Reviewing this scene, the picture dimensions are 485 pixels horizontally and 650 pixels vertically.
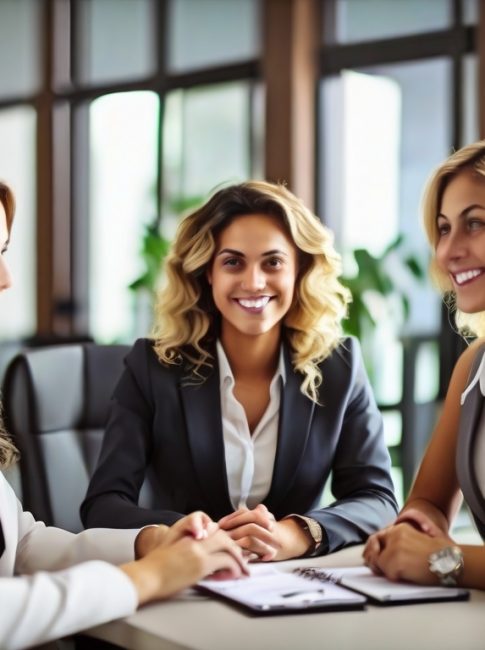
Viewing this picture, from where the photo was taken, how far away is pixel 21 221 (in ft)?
23.7

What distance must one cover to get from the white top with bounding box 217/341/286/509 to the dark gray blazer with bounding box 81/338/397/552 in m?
0.02

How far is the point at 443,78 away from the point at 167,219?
6.41ft

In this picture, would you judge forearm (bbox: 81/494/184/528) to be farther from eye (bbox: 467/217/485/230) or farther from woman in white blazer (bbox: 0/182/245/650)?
eye (bbox: 467/217/485/230)

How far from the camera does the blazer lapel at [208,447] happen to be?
2.36 m

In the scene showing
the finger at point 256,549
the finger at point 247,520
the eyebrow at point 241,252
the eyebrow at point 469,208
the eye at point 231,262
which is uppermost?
the eyebrow at point 469,208

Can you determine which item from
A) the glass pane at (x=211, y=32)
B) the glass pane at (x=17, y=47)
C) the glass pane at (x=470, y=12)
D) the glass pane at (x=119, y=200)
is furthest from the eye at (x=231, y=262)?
the glass pane at (x=17, y=47)

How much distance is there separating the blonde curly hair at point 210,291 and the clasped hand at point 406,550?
64 cm

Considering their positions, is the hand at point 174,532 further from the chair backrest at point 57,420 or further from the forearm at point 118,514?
the chair backrest at point 57,420

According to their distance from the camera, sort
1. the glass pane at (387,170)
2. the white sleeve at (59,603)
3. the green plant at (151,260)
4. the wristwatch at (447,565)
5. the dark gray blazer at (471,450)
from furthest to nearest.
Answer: the green plant at (151,260) → the glass pane at (387,170) → the dark gray blazer at (471,450) → the wristwatch at (447,565) → the white sleeve at (59,603)

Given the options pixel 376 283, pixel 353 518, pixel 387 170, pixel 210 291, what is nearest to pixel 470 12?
pixel 387 170

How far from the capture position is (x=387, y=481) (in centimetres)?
238

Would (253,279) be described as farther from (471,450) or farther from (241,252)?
(471,450)

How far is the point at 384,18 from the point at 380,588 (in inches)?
163

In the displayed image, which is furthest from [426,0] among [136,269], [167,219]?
[136,269]
